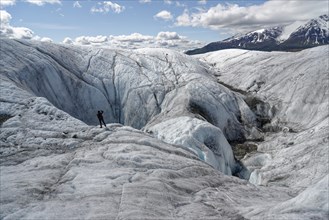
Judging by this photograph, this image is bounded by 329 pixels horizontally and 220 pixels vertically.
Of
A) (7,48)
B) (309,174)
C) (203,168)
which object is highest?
(7,48)

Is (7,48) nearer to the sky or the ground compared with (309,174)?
nearer to the sky

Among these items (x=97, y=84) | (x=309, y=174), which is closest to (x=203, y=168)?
(x=309, y=174)

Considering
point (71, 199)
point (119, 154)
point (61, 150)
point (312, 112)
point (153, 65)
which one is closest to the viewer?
point (71, 199)

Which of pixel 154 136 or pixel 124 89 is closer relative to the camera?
pixel 154 136

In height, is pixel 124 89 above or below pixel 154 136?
above

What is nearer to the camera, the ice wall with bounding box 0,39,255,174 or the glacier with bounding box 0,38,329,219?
the glacier with bounding box 0,38,329,219

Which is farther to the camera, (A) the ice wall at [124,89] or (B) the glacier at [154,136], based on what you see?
(A) the ice wall at [124,89]

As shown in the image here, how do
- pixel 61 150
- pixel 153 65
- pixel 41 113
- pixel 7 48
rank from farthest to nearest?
1. pixel 153 65
2. pixel 7 48
3. pixel 41 113
4. pixel 61 150

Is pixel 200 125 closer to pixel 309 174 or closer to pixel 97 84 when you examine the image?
pixel 309 174
